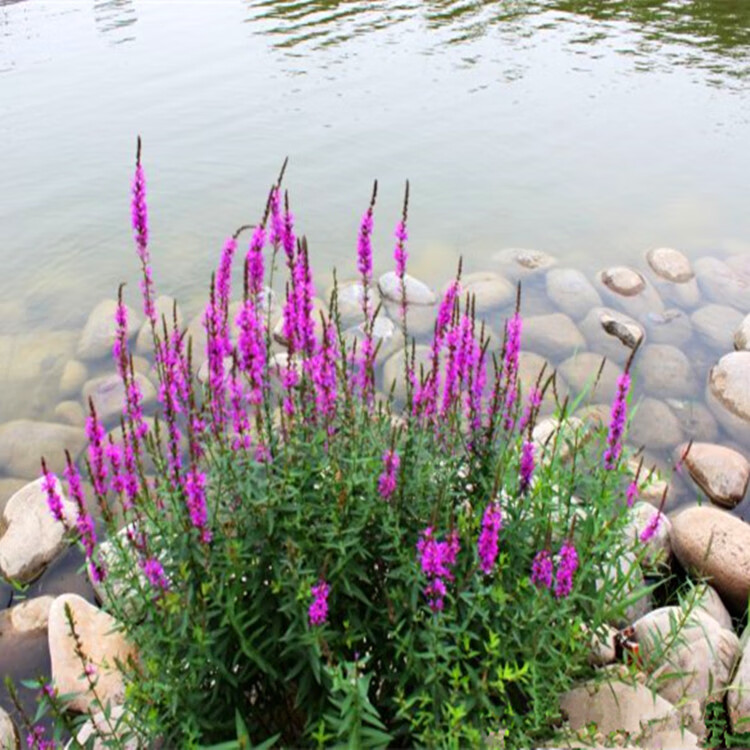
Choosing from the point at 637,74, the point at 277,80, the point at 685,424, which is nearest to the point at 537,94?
the point at 637,74

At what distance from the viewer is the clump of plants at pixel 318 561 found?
3434mm

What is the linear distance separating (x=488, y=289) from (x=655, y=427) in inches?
132

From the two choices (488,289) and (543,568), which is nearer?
(543,568)

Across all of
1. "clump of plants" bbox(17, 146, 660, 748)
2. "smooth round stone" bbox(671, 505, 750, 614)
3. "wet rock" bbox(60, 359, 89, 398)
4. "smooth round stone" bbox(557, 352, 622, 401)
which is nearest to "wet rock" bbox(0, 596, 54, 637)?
"clump of plants" bbox(17, 146, 660, 748)

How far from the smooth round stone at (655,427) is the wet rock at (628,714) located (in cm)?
410

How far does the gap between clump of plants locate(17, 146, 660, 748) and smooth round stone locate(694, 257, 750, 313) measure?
24.4 feet

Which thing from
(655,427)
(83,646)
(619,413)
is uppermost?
(619,413)

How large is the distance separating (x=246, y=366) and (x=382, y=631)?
159 centimetres

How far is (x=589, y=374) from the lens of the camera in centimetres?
916

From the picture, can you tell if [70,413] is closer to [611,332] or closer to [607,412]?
[607,412]

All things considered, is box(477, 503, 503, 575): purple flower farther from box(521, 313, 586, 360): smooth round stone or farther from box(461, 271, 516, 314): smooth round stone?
box(461, 271, 516, 314): smooth round stone

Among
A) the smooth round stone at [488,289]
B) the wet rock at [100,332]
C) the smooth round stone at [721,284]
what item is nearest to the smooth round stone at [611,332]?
the smooth round stone at [488,289]

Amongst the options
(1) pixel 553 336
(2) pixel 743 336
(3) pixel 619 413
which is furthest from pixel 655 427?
(3) pixel 619 413

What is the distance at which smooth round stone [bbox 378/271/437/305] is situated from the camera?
10.5 meters
